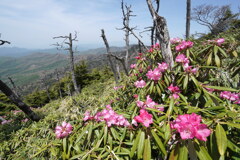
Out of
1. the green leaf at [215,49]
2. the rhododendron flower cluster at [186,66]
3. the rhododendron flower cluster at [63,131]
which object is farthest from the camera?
the green leaf at [215,49]

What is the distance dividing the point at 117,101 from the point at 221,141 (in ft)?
6.96

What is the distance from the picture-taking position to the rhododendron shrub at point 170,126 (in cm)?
76

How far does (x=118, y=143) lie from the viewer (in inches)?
44.3

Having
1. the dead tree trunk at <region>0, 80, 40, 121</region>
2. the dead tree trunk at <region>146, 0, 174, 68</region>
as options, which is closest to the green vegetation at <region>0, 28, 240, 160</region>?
the dead tree trunk at <region>146, 0, 174, 68</region>

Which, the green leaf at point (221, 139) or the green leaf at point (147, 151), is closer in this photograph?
the green leaf at point (221, 139)

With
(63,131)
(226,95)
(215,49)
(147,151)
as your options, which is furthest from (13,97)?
(226,95)

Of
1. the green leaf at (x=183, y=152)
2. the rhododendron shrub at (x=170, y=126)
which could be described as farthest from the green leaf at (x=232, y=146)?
the green leaf at (x=183, y=152)

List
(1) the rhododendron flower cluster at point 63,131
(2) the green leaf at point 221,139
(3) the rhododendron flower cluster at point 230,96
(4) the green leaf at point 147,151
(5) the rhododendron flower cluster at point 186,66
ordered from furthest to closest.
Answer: (3) the rhododendron flower cluster at point 230,96, (5) the rhododendron flower cluster at point 186,66, (1) the rhododendron flower cluster at point 63,131, (4) the green leaf at point 147,151, (2) the green leaf at point 221,139

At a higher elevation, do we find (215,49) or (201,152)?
(215,49)

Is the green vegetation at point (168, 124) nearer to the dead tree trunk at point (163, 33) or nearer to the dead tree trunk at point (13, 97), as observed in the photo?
the dead tree trunk at point (163, 33)

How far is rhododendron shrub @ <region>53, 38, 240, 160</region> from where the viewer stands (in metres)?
0.76

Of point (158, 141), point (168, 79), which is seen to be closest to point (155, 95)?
point (168, 79)

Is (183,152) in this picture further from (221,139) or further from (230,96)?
(230,96)

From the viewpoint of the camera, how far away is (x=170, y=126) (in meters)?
0.94
